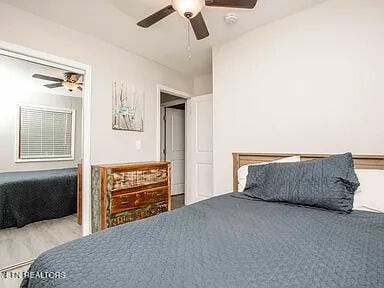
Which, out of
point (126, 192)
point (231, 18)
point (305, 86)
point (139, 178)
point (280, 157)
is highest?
point (231, 18)

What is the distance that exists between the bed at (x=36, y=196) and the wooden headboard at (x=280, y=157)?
194 cm

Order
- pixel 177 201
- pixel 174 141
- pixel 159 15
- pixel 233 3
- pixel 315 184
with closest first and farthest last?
1. pixel 315 184
2. pixel 233 3
3. pixel 159 15
4. pixel 177 201
5. pixel 174 141

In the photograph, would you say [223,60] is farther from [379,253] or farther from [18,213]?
[18,213]

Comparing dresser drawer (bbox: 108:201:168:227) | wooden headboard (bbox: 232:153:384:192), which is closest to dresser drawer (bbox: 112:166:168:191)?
dresser drawer (bbox: 108:201:168:227)

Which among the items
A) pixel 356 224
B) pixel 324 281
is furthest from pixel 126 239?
pixel 356 224

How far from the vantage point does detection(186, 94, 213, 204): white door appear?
3803 millimetres

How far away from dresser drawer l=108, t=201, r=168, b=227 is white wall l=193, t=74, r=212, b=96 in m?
2.23

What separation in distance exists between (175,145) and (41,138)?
3.08 meters

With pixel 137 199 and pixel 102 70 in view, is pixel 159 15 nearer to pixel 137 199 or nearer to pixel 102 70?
pixel 102 70

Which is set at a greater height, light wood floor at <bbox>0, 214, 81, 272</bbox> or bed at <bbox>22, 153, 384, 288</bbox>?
bed at <bbox>22, 153, 384, 288</bbox>

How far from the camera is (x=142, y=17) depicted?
2.39 metres

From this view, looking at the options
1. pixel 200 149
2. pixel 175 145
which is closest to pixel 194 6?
pixel 200 149

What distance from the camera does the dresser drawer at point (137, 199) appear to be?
247 cm

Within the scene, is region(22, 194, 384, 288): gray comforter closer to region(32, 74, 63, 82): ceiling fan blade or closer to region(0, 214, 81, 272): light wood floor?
region(0, 214, 81, 272): light wood floor
